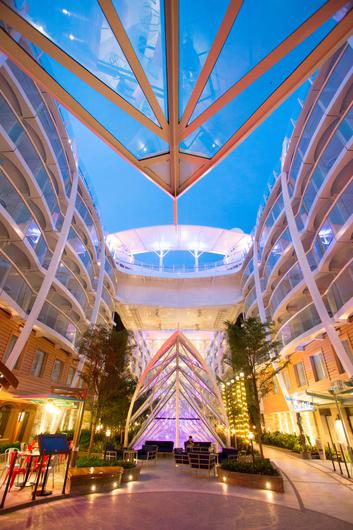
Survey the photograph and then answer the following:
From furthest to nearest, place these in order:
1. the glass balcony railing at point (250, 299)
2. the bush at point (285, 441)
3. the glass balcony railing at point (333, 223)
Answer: the glass balcony railing at point (250, 299) < the bush at point (285, 441) < the glass balcony railing at point (333, 223)

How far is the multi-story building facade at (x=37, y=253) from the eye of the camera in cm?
1362

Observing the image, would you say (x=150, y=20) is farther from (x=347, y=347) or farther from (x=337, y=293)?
(x=347, y=347)

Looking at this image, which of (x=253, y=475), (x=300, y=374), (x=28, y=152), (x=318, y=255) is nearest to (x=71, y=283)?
(x=28, y=152)

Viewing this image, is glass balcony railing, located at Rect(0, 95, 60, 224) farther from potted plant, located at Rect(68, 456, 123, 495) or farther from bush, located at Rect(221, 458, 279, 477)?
bush, located at Rect(221, 458, 279, 477)

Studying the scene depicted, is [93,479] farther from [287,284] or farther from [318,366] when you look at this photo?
[287,284]

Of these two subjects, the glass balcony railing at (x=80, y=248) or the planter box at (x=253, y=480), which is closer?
the planter box at (x=253, y=480)

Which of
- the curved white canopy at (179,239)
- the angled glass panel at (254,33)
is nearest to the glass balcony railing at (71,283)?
the curved white canopy at (179,239)

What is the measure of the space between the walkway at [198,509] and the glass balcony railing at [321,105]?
16949 millimetres

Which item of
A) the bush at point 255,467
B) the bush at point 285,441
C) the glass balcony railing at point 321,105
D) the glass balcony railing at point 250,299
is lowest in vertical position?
the bush at point 255,467

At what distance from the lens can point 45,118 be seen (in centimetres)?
1650

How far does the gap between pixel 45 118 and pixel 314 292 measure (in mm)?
19490

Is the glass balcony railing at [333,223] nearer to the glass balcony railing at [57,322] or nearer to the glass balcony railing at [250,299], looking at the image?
the glass balcony railing at [250,299]

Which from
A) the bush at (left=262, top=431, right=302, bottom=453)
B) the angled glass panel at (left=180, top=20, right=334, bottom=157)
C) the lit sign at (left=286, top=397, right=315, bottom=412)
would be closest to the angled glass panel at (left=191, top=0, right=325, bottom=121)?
the angled glass panel at (left=180, top=20, right=334, bottom=157)

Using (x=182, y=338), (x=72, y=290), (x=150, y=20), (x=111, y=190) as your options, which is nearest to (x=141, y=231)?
(x=72, y=290)
